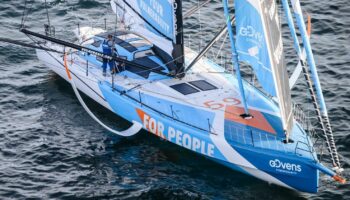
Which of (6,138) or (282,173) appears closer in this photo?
(282,173)

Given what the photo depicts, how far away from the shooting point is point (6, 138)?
2983 cm

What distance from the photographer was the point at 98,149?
95.6ft

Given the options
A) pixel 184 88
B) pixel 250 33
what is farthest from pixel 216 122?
pixel 250 33

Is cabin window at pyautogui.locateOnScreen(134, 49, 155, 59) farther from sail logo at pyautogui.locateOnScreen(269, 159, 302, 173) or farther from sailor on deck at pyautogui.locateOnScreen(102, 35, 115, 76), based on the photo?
sail logo at pyautogui.locateOnScreen(269, 159, 302, 173)

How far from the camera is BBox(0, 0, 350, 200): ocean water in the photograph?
1037 inches

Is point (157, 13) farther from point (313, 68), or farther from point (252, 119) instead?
point (313, 68)

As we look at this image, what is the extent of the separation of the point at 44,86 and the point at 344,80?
1494 cm

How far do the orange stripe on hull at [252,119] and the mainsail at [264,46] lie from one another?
188 centimetres

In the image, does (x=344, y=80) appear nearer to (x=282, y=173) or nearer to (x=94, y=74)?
(x=282, y=173)

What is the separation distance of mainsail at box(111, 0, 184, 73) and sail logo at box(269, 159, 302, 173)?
6.97 metres

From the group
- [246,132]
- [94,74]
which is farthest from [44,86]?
[246,132]

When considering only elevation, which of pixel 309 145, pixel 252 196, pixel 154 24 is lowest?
pixel 252 196

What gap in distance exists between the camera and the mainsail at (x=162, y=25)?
29.0 meters

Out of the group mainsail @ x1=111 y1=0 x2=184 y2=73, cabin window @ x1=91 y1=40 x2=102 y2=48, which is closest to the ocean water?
cabin window @ x1=91 y1=40 x2=102 y2=48
